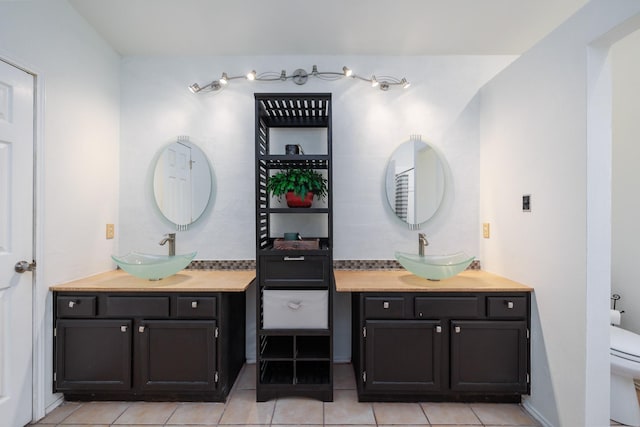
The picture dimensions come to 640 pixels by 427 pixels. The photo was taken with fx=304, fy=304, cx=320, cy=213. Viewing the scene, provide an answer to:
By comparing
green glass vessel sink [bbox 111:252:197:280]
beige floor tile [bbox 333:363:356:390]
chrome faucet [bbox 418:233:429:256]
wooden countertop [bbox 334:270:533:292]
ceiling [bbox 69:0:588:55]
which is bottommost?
beige floor tile [bbox 333:363:356:390]

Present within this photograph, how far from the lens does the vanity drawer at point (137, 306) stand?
78.2 inches

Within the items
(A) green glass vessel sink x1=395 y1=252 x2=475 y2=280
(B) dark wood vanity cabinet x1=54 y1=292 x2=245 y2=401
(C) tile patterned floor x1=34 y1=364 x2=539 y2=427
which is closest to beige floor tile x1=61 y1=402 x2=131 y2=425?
(C) tile patterned floor x1=34 y1=364 x2=539 y2=427

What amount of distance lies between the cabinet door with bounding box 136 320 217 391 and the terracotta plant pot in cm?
98

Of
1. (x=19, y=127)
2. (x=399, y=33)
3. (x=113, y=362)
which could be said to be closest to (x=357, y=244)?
(x=399, y=33)

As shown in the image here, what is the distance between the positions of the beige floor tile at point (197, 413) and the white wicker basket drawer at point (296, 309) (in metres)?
0.61

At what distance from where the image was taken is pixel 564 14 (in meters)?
2.07

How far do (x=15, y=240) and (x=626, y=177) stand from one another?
14.1ft

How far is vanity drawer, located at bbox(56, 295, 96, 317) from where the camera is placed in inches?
77.7

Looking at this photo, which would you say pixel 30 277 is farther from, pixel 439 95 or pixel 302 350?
pixel 439 95

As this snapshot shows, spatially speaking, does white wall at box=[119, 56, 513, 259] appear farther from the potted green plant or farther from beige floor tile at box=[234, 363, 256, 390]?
beige floor tile at box=[234, 363, 256, 390]

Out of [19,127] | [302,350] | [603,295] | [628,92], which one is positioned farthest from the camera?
[628,92]

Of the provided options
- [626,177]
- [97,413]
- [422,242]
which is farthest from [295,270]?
[626,177]

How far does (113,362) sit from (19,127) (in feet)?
5.06

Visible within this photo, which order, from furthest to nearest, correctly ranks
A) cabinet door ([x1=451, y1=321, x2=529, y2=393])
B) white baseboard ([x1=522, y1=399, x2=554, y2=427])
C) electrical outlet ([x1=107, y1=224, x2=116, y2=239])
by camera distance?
electrical outlet ([x1=107, y1=224, x2=116, y2=239]) → cabinet door ([x1=451, y1=321, x2=529, y2=393]) → white baseboard ([x1=522, y1=399, x2=554, y2=427])
